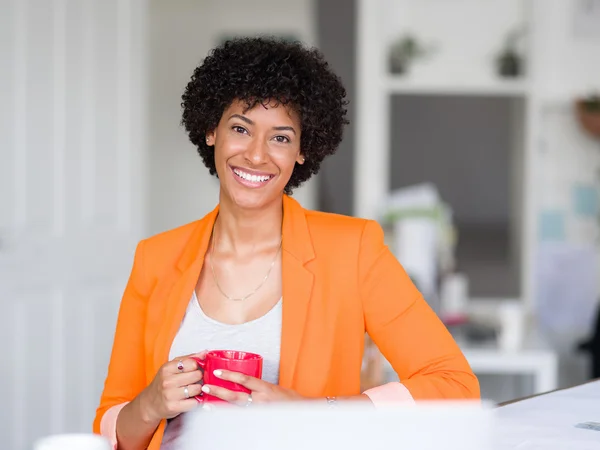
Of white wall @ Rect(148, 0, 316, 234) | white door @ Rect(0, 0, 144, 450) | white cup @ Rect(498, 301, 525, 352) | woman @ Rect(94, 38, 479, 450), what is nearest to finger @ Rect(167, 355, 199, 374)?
woman @ Rect(94, 38, 479, 450)

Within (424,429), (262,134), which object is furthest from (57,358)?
(424,429)

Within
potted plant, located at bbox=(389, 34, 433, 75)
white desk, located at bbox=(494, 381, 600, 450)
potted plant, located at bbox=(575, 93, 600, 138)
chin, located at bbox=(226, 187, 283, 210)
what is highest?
potted plant, located at bbox=(389, 34, 433, 75)

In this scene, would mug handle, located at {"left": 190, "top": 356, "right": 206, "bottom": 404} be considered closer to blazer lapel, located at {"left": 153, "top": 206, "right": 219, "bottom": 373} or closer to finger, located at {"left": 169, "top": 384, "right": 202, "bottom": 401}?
finger, located at {"left": 169, "top": 384, "right": 202, "bottom": 401}

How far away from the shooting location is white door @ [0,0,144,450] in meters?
3.11

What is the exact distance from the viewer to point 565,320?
419 centimetres

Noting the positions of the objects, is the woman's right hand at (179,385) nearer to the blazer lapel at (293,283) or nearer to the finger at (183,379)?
the finger at (183,379)

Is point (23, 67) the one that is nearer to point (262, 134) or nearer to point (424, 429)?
point (262, 134)

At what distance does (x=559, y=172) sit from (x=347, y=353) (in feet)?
9.40

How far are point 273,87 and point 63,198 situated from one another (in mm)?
2037

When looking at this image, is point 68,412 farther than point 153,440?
Yes

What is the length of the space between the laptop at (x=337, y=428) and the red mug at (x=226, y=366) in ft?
1.44

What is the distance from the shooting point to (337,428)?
83cm

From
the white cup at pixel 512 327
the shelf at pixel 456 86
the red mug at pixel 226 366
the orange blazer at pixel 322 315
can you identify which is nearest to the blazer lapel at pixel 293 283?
the orange blazer at pixel 322 315

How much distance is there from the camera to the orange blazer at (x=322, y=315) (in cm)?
156
